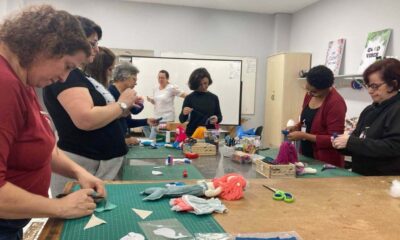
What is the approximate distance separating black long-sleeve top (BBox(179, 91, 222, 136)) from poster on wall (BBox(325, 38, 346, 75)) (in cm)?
182

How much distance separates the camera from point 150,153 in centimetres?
237

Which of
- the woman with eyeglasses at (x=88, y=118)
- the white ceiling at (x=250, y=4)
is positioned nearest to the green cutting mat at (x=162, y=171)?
the woman with eyeglasses at (x=88, y=118)

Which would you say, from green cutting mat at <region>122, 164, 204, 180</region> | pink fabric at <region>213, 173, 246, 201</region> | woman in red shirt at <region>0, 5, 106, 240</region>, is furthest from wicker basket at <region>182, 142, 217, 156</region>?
woman in red shirt at <region>0, 5, 106, 240</region>

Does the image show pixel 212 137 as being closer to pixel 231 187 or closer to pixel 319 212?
pixel 231 187

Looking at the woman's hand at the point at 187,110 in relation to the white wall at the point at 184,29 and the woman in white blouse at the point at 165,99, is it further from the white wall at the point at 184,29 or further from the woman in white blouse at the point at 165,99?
the white wall at the point at 184,29

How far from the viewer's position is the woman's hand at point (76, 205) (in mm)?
949

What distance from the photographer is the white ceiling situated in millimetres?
5156

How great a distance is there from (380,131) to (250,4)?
12.9 ft

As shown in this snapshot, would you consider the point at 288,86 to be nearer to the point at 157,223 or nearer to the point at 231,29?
the point at 231,29

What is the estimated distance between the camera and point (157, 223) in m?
1.06

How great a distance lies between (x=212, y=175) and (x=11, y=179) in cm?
108

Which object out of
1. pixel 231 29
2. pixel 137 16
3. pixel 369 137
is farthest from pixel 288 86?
pixel 369 137

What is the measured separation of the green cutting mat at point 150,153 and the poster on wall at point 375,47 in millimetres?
2581

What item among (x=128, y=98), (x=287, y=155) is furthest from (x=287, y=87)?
(x=128, y=98)
